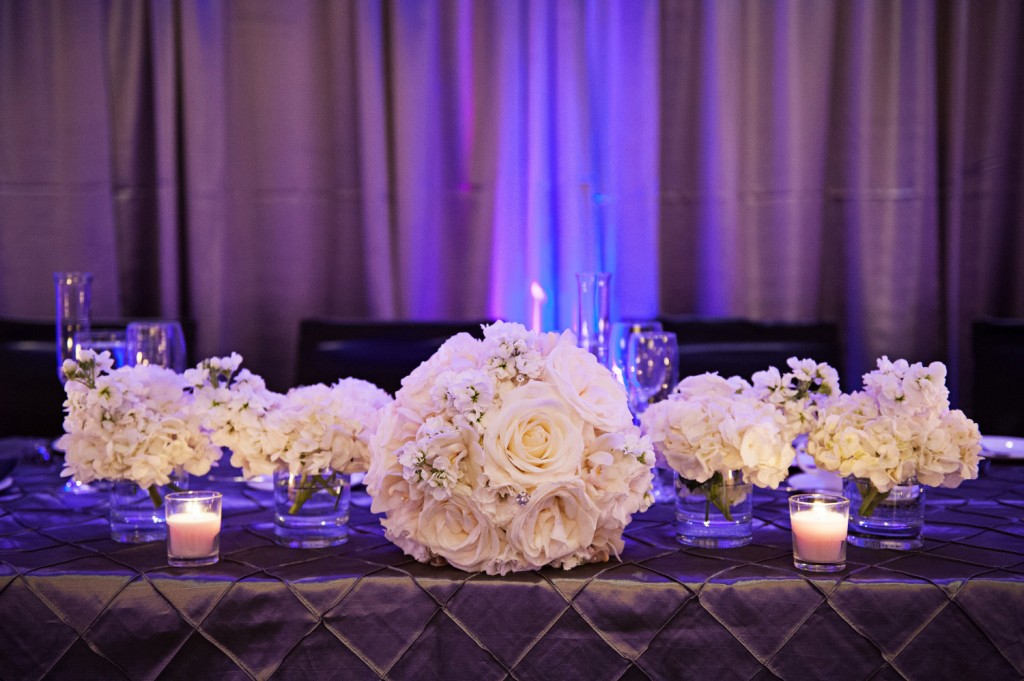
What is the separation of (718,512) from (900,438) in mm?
216

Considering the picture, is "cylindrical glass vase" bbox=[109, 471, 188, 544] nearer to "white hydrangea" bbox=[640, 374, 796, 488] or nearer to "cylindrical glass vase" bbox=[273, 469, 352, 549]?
"cylindrical glass vase" bbox=[273, 469, 352, 549]

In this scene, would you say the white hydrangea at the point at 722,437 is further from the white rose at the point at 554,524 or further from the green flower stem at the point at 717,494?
the white rose at the point at 554,524

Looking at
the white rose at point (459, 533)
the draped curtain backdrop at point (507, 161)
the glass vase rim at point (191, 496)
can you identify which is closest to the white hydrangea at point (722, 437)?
the white rose at point (459, 533)

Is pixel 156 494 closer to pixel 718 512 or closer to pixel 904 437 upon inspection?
pixel 718 512

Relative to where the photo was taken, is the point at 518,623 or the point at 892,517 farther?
the point at 892,517

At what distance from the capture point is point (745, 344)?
270cm

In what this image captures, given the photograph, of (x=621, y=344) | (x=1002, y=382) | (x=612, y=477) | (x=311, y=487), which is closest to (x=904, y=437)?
(x=612, y=477)

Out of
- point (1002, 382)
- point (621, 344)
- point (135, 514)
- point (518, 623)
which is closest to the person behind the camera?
point (518, 623)

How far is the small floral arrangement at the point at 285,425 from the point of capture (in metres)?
1.15

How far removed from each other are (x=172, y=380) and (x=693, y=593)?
654 millimetres

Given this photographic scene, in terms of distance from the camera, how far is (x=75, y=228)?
350 cm

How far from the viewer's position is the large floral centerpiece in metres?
1.02

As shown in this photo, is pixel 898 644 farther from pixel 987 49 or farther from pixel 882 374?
pixel 987 49

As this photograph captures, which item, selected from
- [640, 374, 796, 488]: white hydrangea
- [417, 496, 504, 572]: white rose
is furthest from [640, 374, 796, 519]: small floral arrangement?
[417, 496, 504, 572]: white rose
